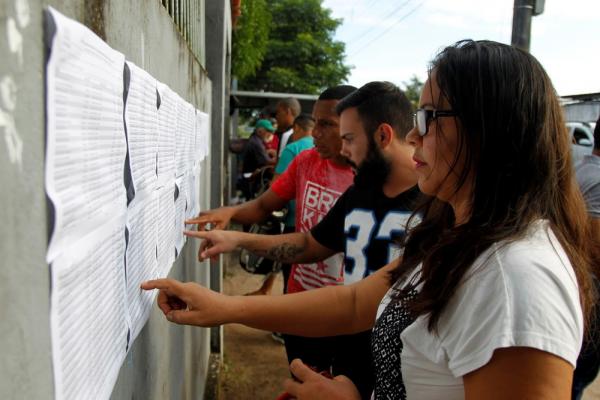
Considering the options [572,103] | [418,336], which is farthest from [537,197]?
[572,103]

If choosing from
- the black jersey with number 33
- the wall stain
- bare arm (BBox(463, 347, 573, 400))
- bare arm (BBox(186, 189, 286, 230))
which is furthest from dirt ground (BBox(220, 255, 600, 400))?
the wall stain

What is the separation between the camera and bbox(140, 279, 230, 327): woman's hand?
A: 1147mm

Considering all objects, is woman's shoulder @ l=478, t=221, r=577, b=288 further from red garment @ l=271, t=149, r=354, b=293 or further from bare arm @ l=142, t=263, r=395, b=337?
red garment @ l=271, t=149, r=354, b=293

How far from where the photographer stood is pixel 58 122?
580 mm

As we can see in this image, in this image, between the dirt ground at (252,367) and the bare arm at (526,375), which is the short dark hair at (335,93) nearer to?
the bare arm at (526,375)

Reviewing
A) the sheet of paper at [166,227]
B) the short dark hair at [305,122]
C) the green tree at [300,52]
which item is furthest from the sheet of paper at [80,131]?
the green tree at [300,52]

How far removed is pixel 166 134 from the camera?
4.48ft

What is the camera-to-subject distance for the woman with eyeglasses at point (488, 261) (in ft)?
2.65

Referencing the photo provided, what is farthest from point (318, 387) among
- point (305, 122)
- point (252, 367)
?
point (305, 122)

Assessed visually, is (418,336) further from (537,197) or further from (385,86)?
(385,86)

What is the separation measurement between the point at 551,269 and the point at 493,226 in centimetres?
14

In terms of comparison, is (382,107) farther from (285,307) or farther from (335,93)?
(285,307)

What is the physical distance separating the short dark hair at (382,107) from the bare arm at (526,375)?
4.36 ft

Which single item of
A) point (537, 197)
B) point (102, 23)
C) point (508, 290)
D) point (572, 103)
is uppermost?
point (572, 103)
